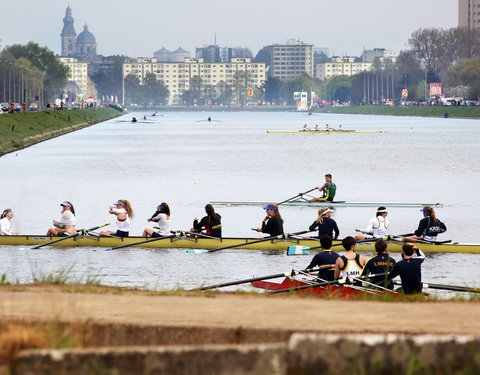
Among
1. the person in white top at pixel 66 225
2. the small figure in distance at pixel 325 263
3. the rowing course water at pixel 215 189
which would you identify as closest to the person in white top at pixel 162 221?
the rowing course water at pixel 215 189

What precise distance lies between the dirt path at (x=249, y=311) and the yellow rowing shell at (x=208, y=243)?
52.7 ft

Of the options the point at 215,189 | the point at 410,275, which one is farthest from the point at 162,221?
the point at 215,189

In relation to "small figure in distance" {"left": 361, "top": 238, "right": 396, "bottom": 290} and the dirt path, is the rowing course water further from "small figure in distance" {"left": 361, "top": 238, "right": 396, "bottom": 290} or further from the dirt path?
"small figure in distance" {"left": 361, "top": 238, "right": 396, "bottom": 290}

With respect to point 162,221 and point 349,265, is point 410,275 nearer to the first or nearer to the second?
point 349,265

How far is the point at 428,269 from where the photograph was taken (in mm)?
27656

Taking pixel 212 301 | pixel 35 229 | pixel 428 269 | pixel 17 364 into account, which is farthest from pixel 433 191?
pixel 17 364

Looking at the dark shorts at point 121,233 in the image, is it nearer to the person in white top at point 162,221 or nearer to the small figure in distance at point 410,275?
the person in white top at point 162,221

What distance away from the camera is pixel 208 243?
30.4 m

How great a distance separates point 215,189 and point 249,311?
47758mm

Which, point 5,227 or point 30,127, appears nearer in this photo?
point 5,227

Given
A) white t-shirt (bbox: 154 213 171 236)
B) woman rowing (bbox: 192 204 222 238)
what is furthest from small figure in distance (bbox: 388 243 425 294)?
white t-shirt (bbox: 154 213 171 236)

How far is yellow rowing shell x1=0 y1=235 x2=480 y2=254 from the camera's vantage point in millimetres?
29297

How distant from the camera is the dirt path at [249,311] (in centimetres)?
1030

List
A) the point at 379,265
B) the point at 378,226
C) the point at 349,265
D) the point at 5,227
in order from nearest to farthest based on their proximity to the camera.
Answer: the point at 379,265 → the point at 349,265 → the point at 378,226 → the point at 5,227
